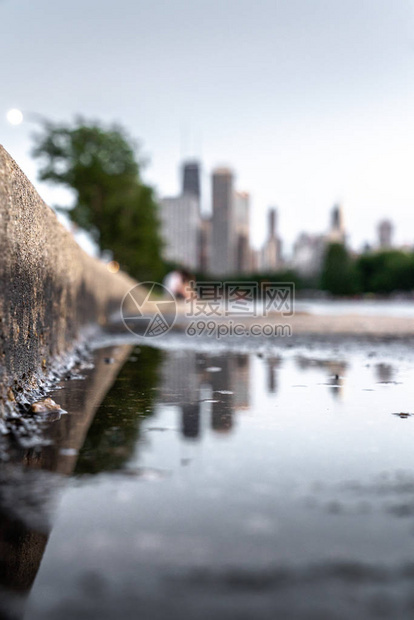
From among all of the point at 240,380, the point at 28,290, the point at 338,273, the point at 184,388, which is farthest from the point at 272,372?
the point at 338,273

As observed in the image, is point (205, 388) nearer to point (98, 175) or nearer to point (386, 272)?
point (98, 175)

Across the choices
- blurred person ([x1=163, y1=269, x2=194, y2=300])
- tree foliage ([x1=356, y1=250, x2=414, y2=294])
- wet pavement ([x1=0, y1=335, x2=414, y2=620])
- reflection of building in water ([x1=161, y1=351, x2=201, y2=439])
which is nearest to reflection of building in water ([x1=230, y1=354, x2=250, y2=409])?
wet pavement ([x1=0, y1=335, x2=414, y2=620])

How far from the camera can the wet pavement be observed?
1.54m

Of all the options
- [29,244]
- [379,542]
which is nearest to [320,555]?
[379,542]

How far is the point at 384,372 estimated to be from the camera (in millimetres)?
6488

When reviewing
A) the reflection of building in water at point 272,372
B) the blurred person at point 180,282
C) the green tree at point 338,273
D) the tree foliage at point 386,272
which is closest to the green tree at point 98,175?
the blurred person at point 180,282

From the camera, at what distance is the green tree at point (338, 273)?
131 meters

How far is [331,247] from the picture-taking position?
137 metres

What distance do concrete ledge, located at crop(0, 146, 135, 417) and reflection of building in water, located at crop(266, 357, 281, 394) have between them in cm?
181

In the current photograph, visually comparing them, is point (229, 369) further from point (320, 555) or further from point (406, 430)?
point (320, 555)

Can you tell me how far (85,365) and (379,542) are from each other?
5393 mm

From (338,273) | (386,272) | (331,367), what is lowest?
(331,367)

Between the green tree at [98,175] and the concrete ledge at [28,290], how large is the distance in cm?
3646

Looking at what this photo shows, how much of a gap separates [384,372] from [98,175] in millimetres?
38954
